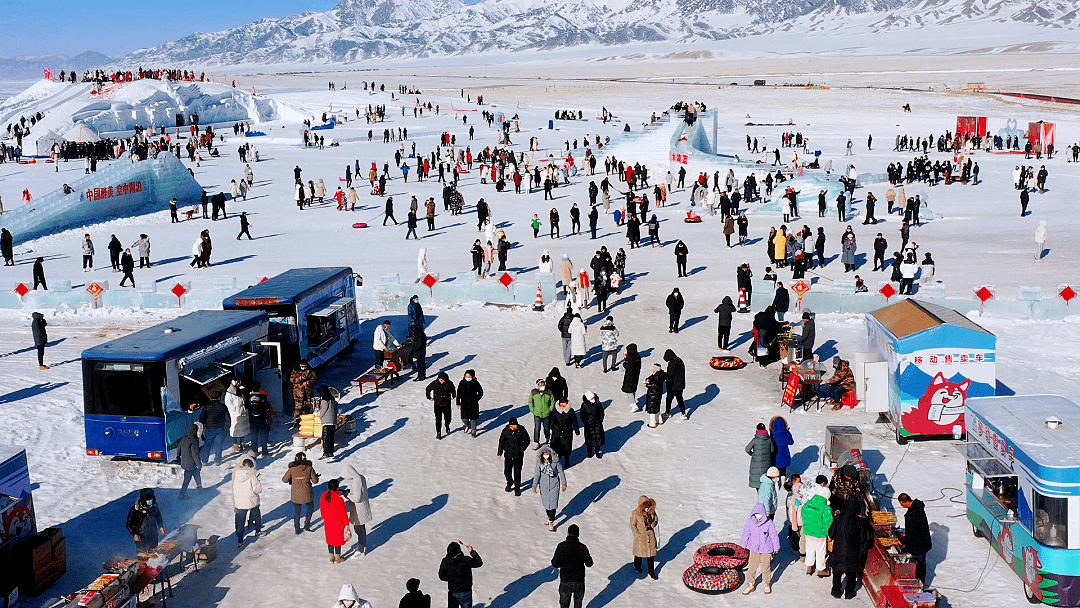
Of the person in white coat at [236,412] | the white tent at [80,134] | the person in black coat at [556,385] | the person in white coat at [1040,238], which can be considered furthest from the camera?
the white tent at [80,134]

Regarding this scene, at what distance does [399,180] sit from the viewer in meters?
41.9

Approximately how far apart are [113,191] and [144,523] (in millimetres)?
27885

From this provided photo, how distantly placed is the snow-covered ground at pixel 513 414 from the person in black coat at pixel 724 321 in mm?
465

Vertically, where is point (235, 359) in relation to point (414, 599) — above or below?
above

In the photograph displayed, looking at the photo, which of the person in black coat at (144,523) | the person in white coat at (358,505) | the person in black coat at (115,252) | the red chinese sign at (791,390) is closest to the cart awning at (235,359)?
the person in black coat at (144,523)

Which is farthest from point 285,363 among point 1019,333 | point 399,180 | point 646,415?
point 399,180

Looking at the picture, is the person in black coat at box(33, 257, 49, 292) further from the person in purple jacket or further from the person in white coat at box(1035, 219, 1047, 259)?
the person in white coat at box(1035, 219, 1047, 259)

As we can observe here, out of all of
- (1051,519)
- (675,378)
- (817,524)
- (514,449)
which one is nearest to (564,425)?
(514,449)

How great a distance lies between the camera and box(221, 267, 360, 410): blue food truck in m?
16.7

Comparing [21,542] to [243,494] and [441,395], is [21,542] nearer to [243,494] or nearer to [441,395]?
[243,494]

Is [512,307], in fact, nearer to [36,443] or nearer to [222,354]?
[222,354]

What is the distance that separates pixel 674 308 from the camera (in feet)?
64.6

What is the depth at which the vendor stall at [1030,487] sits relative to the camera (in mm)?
9375

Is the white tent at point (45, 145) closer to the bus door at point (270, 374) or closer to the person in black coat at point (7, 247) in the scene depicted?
the person in black coat at point (7, 247)
